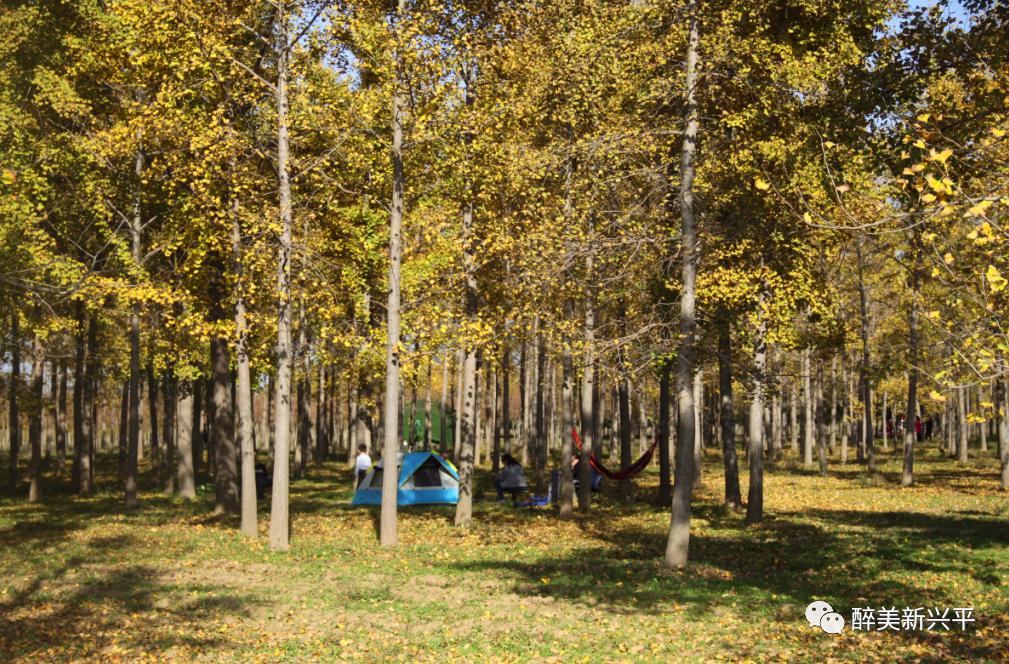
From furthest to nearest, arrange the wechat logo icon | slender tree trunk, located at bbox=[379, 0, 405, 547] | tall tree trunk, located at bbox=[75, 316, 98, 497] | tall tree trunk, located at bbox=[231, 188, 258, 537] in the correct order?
tall tree trunk, located at bbox=[75, 316, 98, 497]
tall tree trunk, located at bbox=[231, 188, 258, 537]
slender tree trunk, located at bbox=[379, 0, 405, 547]
the wechat logo icon

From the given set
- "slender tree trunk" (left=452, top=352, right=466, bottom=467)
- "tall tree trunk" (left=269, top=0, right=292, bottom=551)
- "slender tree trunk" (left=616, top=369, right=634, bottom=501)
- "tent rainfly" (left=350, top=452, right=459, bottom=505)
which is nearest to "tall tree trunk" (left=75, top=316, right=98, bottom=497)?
"tent rainfly" (left=350, top=452, right=459, bottom=505)

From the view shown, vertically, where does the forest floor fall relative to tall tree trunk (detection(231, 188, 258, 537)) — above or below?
below

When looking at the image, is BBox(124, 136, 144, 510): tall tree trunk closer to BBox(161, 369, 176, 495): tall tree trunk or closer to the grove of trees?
the grove of trees

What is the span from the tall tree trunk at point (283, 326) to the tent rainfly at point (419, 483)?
759 cm

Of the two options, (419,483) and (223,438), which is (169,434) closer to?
(223,438)

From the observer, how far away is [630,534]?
16516 millimetres

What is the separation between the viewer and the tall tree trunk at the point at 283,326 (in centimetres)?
1452

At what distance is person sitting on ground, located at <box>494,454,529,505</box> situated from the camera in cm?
2206

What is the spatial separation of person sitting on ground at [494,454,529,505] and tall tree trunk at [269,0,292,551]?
27.0 feet

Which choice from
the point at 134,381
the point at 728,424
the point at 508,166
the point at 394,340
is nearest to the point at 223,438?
the point at 134,381

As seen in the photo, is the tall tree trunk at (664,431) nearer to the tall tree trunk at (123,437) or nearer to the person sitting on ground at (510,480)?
the person sitting on ground at (510,480)

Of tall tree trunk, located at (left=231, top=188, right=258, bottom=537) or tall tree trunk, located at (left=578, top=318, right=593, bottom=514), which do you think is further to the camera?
tall tree trunk, located at (left=578, top=318, right=593, bottom=514)

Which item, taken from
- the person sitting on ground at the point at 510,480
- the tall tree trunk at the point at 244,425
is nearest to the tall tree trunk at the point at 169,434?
the person sitting on ground at the point at 510,480

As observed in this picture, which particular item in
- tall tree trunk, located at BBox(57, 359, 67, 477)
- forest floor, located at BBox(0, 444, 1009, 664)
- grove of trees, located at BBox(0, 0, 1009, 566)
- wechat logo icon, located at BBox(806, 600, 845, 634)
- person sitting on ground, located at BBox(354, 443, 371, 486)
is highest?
grove of trees, located at BBox(0, 0, 1009, 566)
